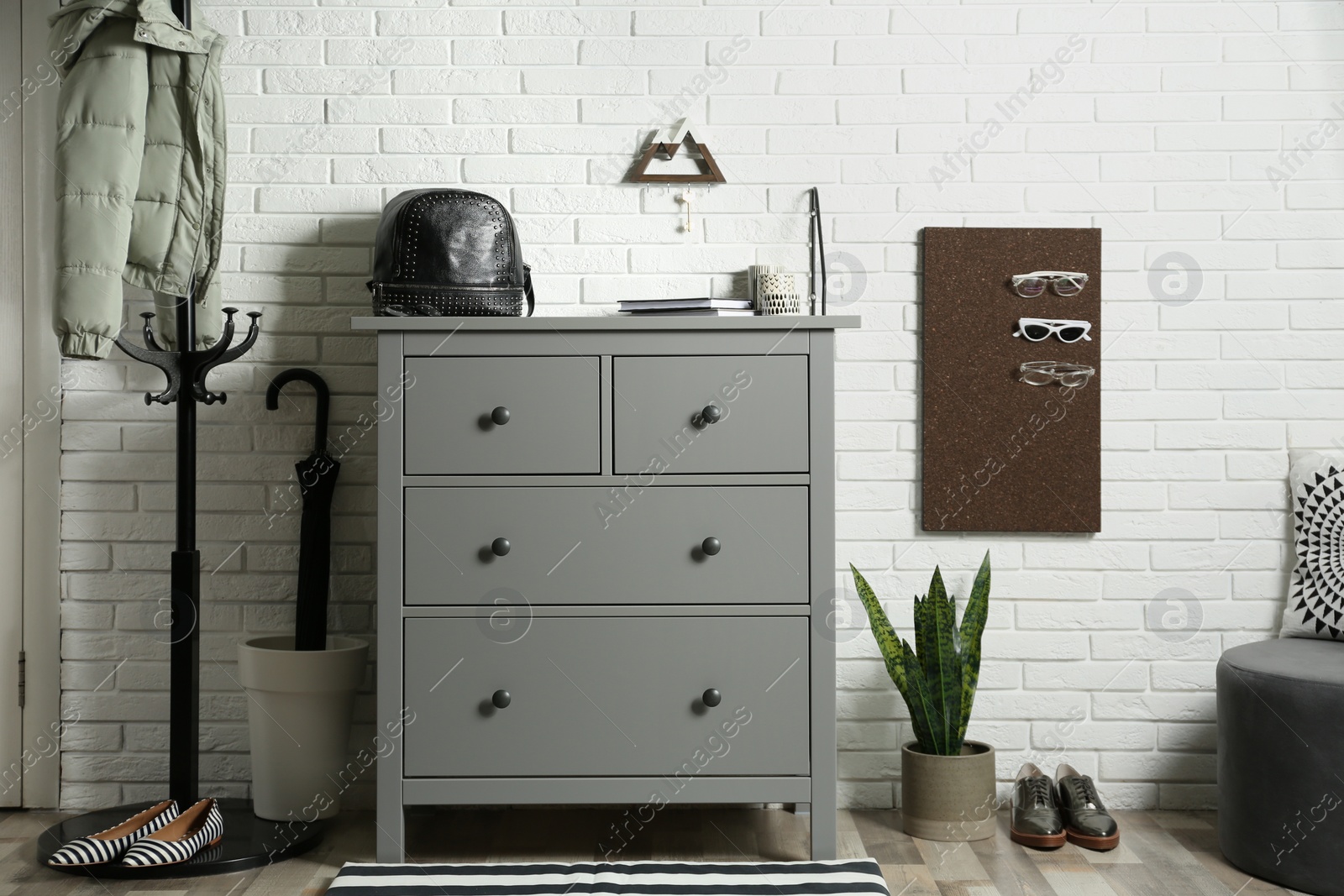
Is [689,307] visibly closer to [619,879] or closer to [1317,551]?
[619,879]

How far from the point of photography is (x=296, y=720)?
2324 mm

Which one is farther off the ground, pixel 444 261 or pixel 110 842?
pixel 444 261

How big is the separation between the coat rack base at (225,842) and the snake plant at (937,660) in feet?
4.70

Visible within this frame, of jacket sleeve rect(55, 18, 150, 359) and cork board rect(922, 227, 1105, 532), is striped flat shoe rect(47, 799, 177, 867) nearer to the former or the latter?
jacket sleeve rect(55, 18, 150, 359)

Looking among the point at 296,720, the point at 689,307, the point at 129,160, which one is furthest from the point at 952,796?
the point at 129,160

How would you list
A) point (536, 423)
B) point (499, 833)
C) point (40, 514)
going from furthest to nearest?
point (40, 514)
point (499, 833)
point (536, 423)

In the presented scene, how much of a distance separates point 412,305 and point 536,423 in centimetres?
38

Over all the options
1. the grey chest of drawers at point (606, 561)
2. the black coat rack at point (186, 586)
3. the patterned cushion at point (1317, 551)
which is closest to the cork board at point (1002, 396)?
the patterned cushion at point (1317, 551)

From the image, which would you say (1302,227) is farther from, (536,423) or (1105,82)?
(536,423)

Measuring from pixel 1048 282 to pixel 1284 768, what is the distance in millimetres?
1259

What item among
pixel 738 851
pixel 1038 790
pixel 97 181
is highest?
pixel 97 181

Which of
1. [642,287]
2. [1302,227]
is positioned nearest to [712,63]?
[642,287]

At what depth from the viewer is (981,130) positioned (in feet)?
8.41

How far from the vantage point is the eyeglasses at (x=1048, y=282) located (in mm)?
2543
